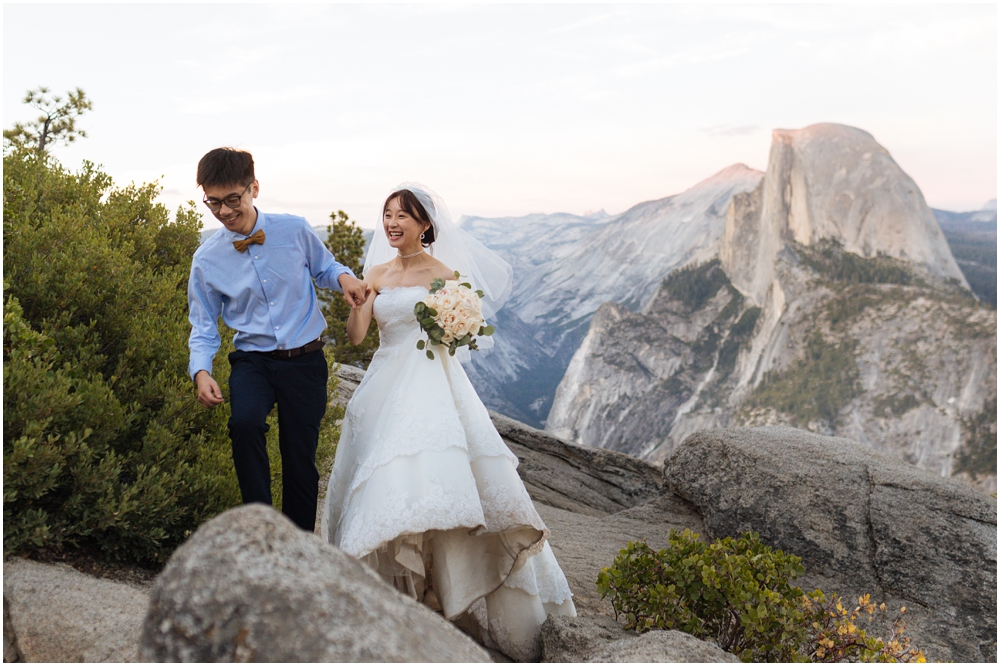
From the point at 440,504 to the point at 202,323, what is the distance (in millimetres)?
1916

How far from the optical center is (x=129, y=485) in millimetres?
4957

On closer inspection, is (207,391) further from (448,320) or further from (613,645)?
(613,645)

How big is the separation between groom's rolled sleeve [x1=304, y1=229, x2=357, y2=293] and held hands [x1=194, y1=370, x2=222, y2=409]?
1.08m

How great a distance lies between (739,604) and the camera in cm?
477

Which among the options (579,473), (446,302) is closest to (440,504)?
(446,302)

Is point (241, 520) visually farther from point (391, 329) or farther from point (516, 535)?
point (391, 329)

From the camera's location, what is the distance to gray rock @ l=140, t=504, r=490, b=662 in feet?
7.80

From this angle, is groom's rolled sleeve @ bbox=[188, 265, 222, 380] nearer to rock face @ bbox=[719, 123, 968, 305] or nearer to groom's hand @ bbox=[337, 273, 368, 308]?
groom's hand @ bbox=[337, 273, 368, 308]

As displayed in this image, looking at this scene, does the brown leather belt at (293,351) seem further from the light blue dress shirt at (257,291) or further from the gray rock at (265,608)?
the gray rock at (265,608)

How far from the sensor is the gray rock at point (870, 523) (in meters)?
7.19

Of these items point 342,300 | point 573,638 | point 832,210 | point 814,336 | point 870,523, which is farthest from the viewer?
point 832,210

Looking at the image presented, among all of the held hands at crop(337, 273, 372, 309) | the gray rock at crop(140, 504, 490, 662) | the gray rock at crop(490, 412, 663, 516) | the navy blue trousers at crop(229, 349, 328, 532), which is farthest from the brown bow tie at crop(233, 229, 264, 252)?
the gray rock at crop(490, 412, 663, 516)

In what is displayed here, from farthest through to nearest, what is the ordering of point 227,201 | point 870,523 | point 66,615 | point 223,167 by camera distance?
point 870,523
point 227,201
point 223,167
point 66,615

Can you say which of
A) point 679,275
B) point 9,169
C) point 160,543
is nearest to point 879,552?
point 160,543
